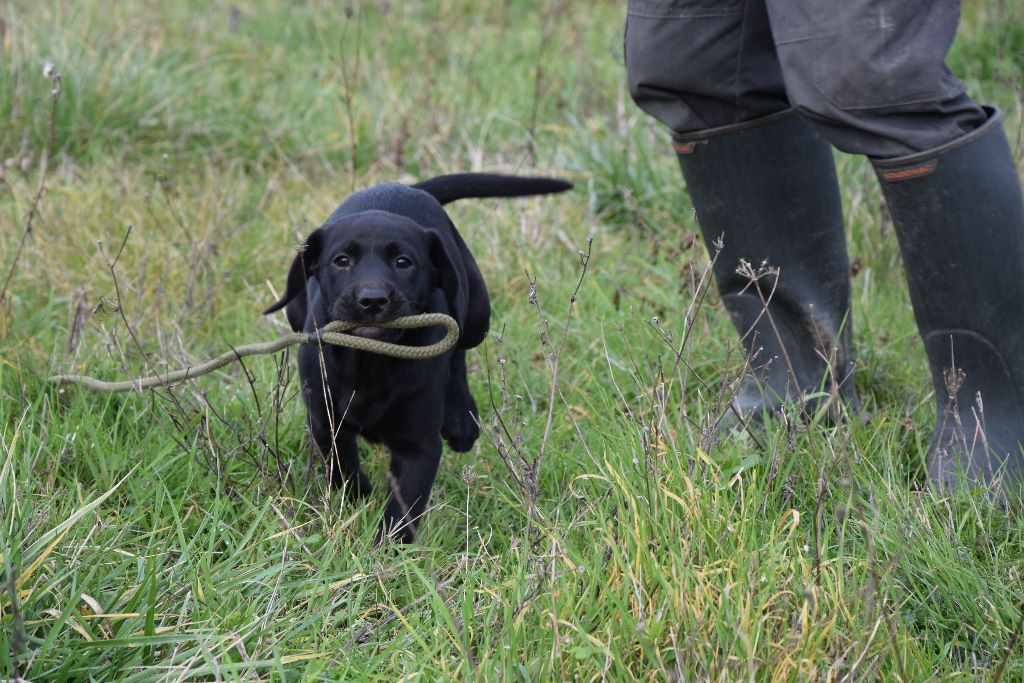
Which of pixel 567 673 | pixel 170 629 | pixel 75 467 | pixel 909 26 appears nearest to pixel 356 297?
pixel 75 467

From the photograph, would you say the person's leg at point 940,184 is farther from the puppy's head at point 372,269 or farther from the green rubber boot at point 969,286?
the puppy's head at point 372,269

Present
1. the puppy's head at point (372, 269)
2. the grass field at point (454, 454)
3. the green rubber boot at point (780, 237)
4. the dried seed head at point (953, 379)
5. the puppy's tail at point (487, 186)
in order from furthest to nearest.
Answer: the puppy's tail at point (487, 186) < the green rubber boot at point (780, 237) < the puppy's head at point (372, 269) < the dried seed head at point (953, 379) < the grass field at point (454, 454)

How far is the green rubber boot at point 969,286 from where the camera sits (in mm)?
2420

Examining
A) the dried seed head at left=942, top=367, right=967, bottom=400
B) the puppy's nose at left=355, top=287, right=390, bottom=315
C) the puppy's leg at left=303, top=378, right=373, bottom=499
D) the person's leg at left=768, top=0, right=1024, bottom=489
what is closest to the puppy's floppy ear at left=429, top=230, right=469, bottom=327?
the puppy's nose at left=355, top=287, right=390, bottom=315

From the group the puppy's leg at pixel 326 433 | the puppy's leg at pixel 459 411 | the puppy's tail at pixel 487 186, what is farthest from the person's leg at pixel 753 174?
the puppy's leg at pixel 326 433

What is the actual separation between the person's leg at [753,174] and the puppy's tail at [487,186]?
14.5 inches

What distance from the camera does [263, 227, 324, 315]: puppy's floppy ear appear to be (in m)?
2.67

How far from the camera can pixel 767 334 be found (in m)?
3.04

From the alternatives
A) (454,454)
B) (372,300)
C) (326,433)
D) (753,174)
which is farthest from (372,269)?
(753,174)

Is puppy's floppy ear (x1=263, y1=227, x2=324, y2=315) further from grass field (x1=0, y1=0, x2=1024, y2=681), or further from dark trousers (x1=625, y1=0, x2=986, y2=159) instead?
dark trousers (x1=625, y1=0, x2=986, y2=159)

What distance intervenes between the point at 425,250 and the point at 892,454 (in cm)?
119

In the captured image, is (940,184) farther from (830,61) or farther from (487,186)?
(487,186)

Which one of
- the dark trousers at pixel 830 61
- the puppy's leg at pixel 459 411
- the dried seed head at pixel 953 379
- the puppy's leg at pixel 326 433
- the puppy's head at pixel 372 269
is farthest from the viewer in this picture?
the puppy's leg at pixel 459 411

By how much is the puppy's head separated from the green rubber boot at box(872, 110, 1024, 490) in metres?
1.03
